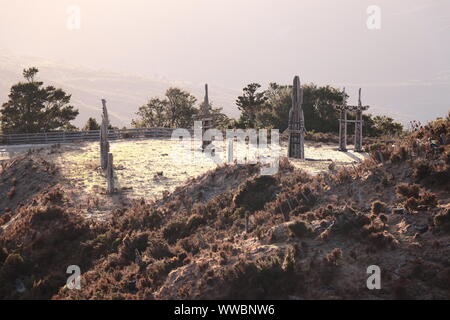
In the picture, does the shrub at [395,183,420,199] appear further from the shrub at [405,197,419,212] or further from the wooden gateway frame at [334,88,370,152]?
the wooden gateway frame at [334,88,370,152]

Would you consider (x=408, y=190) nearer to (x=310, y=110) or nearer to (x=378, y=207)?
(x=378, y=207)

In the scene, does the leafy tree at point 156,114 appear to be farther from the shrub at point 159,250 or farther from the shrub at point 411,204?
the shrub at point 411,204

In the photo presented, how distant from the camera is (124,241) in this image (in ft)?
58.9

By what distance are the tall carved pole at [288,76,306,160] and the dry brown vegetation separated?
6282 mm

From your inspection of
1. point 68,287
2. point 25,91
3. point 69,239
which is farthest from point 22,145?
point 68,287

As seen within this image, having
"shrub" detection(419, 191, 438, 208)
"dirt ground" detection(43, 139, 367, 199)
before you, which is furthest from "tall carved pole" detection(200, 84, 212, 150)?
"shrub" detection(419, 191, 438, 208)

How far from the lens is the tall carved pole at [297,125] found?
2775 cm

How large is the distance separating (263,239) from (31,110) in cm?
4167

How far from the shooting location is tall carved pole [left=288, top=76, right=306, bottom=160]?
27.8 meters

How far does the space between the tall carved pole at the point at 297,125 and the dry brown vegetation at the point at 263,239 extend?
6282mm

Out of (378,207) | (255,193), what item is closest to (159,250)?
(255,193)

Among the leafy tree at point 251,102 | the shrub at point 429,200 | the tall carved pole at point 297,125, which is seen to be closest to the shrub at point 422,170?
the shrub at point 429,200
